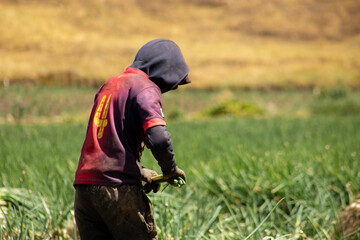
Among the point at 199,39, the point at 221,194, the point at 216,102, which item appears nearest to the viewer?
the point at 221,194

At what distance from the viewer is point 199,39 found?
27469 millimetres

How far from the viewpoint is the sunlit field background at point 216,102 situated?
2848 mm

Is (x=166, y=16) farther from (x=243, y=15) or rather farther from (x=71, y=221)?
(x=71, y=221)

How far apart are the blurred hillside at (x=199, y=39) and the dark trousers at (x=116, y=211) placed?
1792 cm

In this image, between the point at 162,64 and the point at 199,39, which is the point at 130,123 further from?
the point at 199,39

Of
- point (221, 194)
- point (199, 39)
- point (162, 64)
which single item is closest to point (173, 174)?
point (162, 64)

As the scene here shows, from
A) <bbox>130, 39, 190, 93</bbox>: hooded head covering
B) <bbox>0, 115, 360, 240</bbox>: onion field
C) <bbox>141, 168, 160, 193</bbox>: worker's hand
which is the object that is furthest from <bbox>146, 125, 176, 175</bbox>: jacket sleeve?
<bbox>0, 115, 360, 240</bbox>: onion field

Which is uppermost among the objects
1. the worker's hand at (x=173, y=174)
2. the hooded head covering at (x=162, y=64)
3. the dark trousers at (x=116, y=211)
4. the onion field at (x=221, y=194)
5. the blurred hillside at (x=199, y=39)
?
the hooded head covering at (x=162, y=64)

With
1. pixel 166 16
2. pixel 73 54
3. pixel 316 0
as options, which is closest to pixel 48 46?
pixel 73 54

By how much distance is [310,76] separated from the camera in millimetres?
23969

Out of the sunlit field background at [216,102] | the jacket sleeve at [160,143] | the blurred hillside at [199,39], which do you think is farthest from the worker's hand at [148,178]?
the blurred hillside at [199,39]

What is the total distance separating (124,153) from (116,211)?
0.21m

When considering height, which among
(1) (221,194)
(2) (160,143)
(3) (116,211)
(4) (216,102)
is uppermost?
(2) (160,143)

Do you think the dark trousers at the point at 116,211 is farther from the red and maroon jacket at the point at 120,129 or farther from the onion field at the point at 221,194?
the onion field at the point at 221,194
